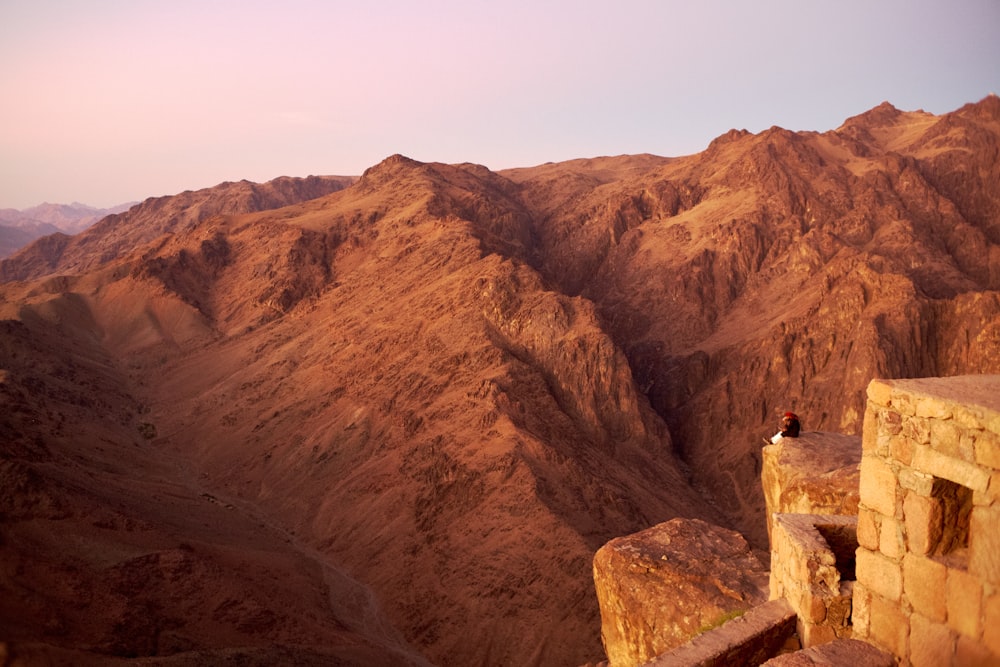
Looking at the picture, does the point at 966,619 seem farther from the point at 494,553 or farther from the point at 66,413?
the point at 66,413

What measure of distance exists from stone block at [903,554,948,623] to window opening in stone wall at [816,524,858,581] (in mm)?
2300

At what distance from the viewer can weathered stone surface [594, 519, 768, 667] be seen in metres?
10.3

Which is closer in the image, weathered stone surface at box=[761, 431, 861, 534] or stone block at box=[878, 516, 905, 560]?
stone block at box=[878, 516, 905, 560]

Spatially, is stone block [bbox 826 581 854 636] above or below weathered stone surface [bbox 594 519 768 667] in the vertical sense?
above

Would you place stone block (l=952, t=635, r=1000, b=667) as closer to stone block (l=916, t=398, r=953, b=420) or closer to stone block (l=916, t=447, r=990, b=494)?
stone block (l=916, t=447, r=990, b=494)

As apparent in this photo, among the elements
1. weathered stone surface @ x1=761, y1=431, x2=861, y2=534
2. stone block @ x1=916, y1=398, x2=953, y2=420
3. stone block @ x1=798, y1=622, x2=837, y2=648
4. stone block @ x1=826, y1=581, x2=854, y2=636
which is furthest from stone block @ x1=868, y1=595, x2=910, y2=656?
weathered stone surface @ x1=761, y1=431, x2=861, y2=534

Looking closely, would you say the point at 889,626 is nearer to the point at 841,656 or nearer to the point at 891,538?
the point at 841,656

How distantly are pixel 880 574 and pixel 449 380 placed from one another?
27.3 metres

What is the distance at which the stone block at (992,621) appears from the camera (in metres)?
4.98

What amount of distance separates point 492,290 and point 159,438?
18699mm

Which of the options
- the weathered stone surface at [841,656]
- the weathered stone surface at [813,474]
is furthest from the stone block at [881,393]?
the weathered stone surface at [813,474]

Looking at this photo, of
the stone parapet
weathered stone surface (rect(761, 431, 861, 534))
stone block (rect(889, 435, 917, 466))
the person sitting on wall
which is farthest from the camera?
the person sitting on wall

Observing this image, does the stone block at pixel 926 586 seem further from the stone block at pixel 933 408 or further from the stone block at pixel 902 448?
the stone block at pixel 933 408

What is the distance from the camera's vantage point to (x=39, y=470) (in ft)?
67.2
